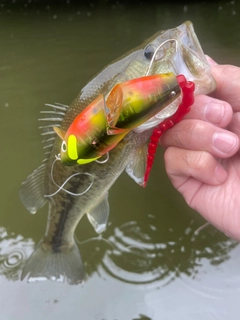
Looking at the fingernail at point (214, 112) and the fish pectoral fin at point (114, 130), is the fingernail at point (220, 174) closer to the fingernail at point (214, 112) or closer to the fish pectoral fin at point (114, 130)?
the fingernail at point (214, 112)

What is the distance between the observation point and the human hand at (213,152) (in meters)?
0.89

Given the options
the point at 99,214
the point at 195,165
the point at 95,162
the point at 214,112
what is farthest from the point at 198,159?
the point at 99,214

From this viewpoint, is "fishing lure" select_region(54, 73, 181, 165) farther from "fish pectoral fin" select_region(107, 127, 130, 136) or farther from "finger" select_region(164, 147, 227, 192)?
"finger" select_region(164, 147, 227, 192)

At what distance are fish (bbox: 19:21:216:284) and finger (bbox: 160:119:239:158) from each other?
0.27 ft

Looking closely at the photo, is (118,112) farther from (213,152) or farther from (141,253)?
(141,253)

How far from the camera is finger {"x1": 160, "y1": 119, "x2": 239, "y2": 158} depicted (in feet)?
2.92

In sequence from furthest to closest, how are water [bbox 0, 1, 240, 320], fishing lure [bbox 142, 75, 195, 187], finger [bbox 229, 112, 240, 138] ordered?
water [bbox 0, 1, 240, 320] < finger [bbox 229, 112, 240, 138] < fishing lure [bbox 142, 75, 195, 187]

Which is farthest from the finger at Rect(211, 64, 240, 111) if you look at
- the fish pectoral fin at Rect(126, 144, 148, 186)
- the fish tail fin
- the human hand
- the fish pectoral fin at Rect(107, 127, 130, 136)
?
the fish tail fin

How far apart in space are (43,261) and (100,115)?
79cm

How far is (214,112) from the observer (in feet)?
2.90

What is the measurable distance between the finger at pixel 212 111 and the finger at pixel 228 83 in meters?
0.08

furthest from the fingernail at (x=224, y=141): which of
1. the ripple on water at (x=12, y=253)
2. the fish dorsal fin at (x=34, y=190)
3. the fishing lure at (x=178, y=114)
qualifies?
the ripple on water at (x=12, y=253)

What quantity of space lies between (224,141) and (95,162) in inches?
13.2

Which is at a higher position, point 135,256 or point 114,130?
point 114,130
